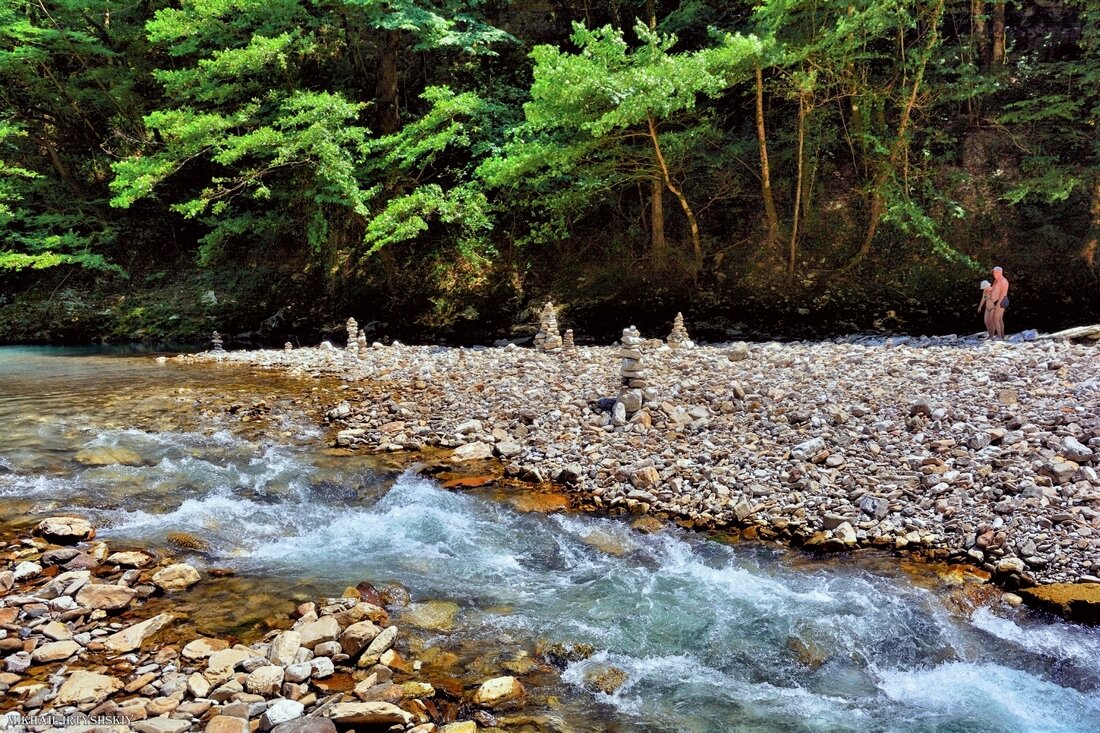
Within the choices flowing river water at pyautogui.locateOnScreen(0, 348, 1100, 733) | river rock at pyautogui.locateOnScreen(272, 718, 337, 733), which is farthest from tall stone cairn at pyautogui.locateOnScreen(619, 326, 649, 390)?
river rock at pyautogui.locateOnScreen(272, 718, 337, 733)

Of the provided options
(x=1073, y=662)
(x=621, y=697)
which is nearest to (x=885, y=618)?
(x=1073, y=662)

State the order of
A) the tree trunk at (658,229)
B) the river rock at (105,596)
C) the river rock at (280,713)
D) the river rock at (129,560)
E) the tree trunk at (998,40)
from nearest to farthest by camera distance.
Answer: the river rock at (280,713) < the river rock at (105,596) < the river rock at (129,560) < the tree trunk at (998,40) < the tree trunk at (658,229)

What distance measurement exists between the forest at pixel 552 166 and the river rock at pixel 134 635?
38.7 feet

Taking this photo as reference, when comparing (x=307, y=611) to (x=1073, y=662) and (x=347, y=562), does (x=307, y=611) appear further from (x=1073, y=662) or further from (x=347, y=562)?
(x=1073, y=662)

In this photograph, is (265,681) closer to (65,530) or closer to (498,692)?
(498,692)

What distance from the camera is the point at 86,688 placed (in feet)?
10.3

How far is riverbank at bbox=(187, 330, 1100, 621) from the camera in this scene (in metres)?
4.89

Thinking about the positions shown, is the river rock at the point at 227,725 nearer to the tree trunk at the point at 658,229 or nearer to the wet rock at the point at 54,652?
the wet rock at the point at 54,652

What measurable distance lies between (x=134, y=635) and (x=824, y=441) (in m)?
5.91

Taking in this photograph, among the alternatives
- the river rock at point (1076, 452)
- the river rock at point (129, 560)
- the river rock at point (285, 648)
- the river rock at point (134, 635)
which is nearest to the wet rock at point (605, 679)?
the river rock at point (285, 648)

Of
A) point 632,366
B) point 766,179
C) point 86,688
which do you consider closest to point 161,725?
point 86,688

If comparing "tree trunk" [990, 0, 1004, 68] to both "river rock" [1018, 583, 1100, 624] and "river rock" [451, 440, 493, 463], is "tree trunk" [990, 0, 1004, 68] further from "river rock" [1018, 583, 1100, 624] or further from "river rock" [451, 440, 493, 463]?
"river rock" [451, 440, 493, 463]

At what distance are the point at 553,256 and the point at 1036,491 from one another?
49.8 feet

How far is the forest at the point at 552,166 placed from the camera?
14.4m
